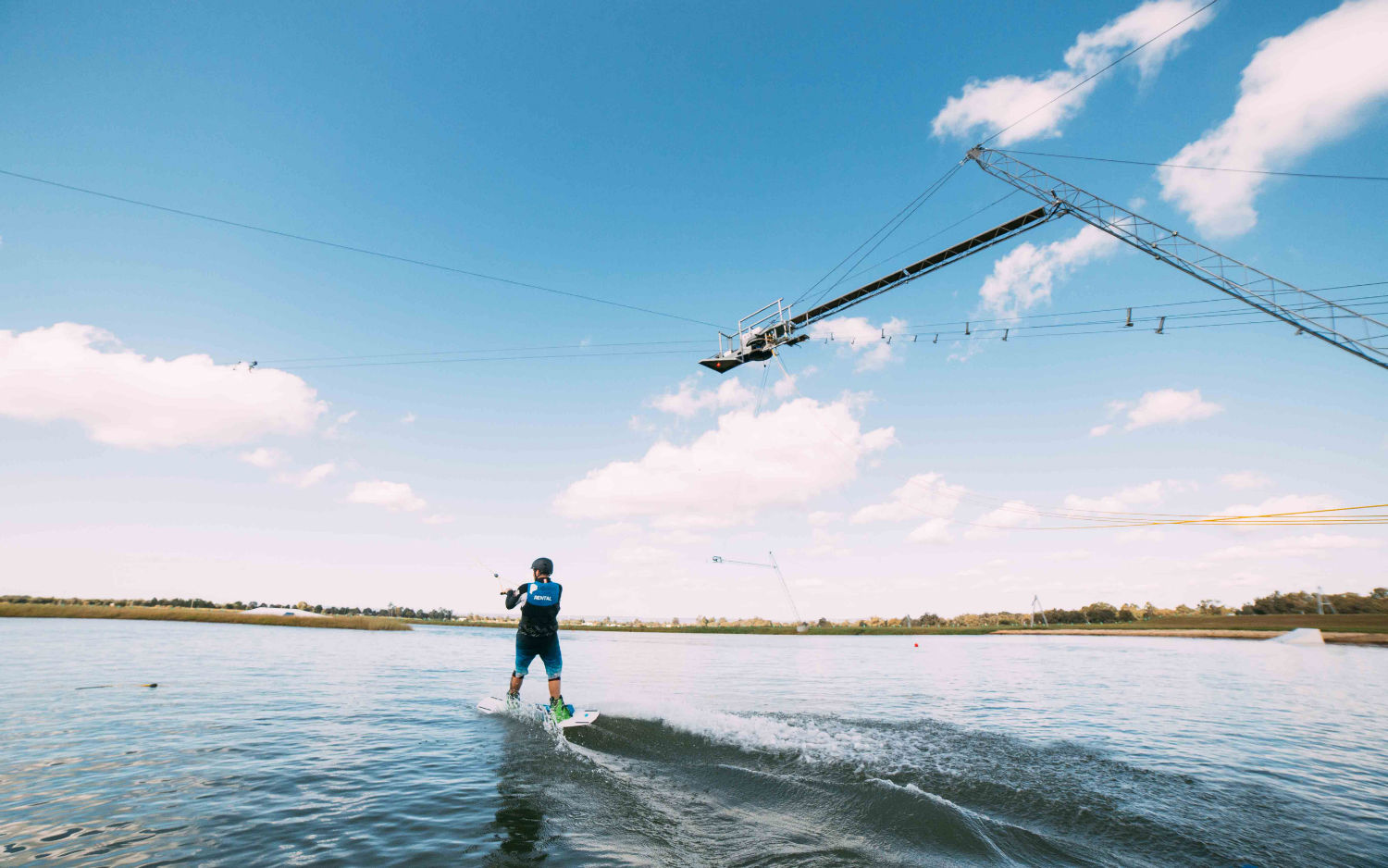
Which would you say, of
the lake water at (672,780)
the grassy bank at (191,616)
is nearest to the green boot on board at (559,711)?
the lake water at (672,780)

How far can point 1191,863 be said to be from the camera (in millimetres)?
6602

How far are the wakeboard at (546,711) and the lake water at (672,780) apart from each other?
1.33 ft

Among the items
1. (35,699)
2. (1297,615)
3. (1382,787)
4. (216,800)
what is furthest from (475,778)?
(1297,615)

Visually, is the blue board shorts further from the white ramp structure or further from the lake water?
the white ramp structure

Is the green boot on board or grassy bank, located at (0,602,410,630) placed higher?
the green boot on board

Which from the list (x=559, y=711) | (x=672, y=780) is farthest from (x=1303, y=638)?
(x=672, y=780)

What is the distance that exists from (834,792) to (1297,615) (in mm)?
170071

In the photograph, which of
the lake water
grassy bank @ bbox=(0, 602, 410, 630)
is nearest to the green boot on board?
the lake water

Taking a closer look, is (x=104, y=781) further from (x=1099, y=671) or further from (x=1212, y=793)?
(x=1099, y=671)

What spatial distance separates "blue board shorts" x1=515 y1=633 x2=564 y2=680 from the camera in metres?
13.6

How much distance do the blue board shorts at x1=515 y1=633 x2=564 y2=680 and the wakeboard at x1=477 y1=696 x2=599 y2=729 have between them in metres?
1.02

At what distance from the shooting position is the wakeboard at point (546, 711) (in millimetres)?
13047

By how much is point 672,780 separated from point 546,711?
6335 millimetres

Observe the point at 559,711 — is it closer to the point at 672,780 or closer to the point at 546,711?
the point at 546,711
